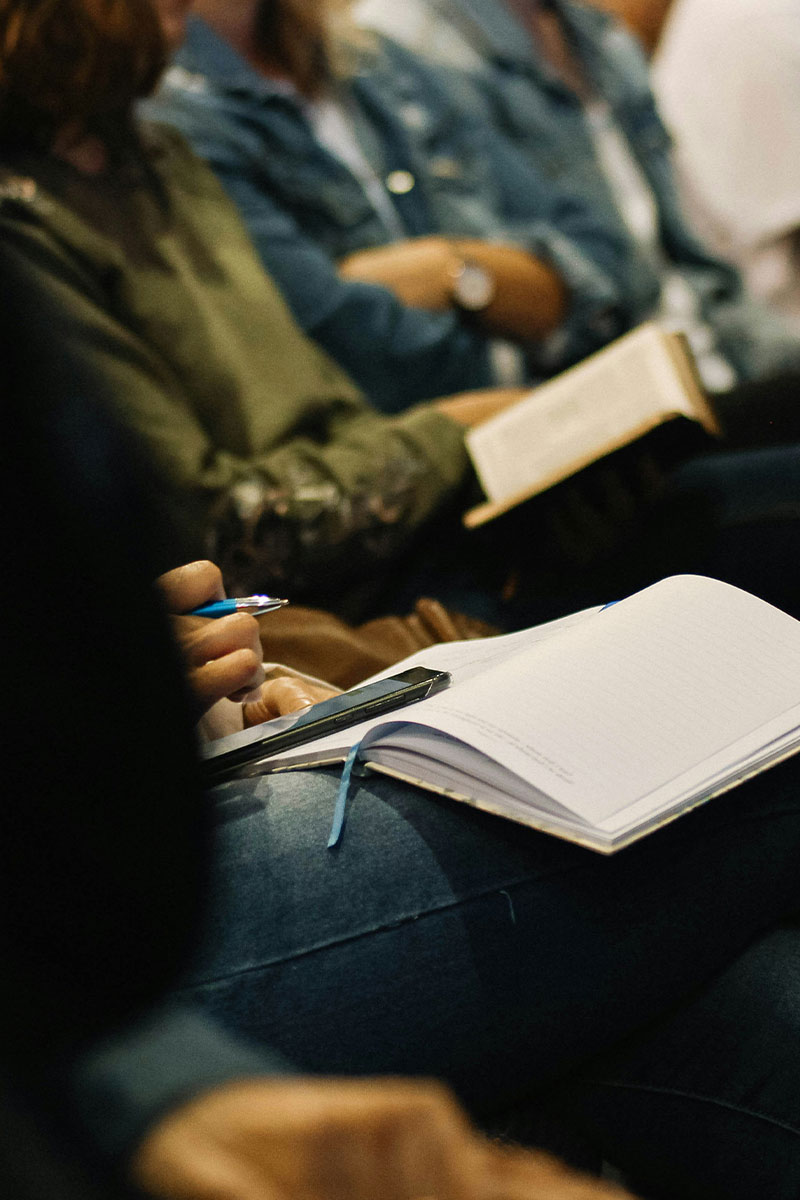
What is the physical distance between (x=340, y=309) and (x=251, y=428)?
0.36 metres

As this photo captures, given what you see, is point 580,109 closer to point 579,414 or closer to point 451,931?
point 579,414

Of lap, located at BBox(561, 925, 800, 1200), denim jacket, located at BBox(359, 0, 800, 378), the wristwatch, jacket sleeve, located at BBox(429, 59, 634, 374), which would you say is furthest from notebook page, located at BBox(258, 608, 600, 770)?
denim jacket, located at BBox(359, 0, 800, 378)

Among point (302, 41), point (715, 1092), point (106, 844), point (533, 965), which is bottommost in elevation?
point (715, 1092)

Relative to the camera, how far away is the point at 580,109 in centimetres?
207

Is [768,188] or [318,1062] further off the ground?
[318,1062]

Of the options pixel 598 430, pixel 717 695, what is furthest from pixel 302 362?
pixel 717 695

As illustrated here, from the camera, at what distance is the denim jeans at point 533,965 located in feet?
1.47

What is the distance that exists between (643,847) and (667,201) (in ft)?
5.83

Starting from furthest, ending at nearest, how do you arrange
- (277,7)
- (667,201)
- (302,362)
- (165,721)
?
(667,201) < (277,7) < (302,362) < (165,721)

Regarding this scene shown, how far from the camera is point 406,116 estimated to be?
5.69 ft

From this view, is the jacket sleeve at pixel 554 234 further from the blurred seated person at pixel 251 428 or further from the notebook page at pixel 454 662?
the notebook page at pixel 454 662

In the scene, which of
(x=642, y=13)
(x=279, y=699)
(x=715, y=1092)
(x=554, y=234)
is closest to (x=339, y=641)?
(x=279, y=699)

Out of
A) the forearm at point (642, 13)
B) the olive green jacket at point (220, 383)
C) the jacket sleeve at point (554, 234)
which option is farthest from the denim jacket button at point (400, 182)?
the forearm at point (642, 13)

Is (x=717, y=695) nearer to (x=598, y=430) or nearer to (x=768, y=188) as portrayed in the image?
(x=598, y=430)
